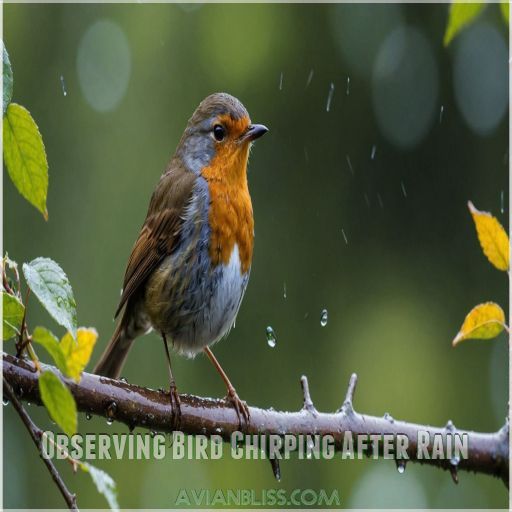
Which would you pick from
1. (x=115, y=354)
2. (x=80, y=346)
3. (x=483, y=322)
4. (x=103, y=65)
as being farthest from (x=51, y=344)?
(x=103, y=65)

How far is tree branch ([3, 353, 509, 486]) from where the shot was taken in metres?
2.07

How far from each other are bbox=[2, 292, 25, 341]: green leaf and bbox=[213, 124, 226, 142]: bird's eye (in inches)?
83.3

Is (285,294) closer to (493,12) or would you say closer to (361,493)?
(361,493)

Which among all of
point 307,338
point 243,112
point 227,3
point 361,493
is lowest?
point 361,493

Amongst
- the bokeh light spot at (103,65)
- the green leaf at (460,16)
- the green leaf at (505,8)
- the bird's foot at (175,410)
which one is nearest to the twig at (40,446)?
the bird's foot at (175,410)

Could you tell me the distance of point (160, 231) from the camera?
3.29m

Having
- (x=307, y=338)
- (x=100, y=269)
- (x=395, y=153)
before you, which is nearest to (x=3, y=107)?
(x=100, y=269)

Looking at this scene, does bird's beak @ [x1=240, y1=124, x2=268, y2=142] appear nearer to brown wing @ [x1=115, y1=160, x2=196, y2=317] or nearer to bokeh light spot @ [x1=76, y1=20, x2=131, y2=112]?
brown wing @ [x1=115, y1=160, x2=196, y2=317]

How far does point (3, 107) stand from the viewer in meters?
1.23

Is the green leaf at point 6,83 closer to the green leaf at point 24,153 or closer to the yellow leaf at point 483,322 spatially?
the green leaf at point 24,153

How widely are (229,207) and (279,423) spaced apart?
1.11 metres

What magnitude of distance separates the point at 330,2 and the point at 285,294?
6.07ft

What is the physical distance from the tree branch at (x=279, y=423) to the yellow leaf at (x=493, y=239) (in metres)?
0.79

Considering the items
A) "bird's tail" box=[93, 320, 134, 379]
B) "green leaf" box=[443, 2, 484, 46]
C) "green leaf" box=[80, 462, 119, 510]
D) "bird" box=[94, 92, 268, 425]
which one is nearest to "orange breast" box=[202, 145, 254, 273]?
"bird" box=[94, 92, 268, 425]
